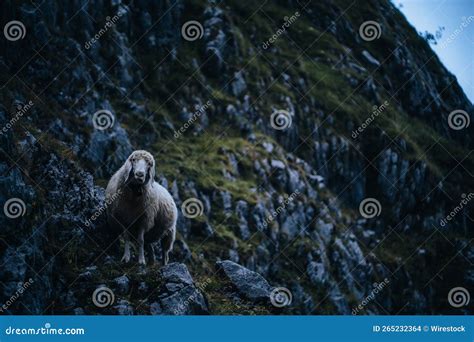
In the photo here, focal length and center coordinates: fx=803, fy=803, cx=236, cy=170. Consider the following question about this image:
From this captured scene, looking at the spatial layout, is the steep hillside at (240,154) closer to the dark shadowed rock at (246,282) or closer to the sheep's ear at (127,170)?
the dark shadowed rock at (246,282)

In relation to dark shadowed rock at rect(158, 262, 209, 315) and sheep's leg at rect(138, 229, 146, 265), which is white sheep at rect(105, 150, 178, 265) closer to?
sheep's leg at rect(138, 229, 146, 265)

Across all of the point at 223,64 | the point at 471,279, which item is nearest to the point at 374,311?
the point at 471,279

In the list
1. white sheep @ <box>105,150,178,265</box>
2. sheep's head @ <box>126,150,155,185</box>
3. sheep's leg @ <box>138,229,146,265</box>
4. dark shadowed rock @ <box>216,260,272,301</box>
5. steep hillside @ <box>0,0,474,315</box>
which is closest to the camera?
sheep's head @ <box>126,150,155,185</box>

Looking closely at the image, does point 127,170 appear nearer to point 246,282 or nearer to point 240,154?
point 246,282

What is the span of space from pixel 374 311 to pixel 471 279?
361 inches

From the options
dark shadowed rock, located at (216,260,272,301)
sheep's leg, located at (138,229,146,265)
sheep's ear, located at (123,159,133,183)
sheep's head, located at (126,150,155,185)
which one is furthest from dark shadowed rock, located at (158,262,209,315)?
sheep's ear, located at (123,159,133,183)

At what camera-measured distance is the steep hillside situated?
1905 centimetres

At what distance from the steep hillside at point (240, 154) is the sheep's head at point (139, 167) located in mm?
1737

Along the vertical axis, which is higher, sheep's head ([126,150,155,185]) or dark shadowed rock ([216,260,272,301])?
sheep's head ([126,150,155,185])

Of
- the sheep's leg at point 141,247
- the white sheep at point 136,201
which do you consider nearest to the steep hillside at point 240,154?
the sheep's leg at point 141,247

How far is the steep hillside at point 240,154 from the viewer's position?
19047mm

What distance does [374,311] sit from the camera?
45.0m

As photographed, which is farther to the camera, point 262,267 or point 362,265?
point 362,265

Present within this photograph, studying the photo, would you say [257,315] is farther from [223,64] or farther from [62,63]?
[223,64]
